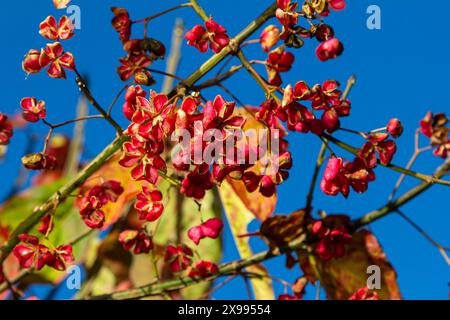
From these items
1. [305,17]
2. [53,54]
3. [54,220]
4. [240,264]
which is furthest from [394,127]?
[54,220]

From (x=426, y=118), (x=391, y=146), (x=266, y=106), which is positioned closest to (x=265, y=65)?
(x=266, y=106)

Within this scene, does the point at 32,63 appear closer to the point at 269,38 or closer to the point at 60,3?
the point at 60,3

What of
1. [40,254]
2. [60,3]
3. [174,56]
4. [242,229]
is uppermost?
[174,56]

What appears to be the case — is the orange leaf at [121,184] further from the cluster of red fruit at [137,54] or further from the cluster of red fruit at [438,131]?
the cluster of red fruit at [438,131]

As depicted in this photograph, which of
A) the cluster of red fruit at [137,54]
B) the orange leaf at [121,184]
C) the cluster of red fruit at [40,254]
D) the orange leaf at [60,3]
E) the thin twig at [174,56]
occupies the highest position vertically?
the thin twig at [174,56]

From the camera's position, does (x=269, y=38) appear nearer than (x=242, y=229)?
Yes

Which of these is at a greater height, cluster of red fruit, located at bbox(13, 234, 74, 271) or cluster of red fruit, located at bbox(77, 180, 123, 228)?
cluster of red fruit, located at bbox(77, 180, 123, 228)

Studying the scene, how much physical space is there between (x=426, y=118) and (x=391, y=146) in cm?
A: 23

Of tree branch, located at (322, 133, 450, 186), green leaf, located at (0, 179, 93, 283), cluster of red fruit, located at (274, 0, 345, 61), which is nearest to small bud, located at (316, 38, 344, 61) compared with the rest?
cluster of red fruit, located at (274, 0, 345, 61)

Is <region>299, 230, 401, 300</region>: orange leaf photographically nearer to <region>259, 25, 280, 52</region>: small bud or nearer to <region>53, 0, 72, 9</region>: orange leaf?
<region>259, 25, 280, 52</region>: small bud

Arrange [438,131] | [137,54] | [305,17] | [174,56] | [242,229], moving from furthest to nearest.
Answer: [174,56], [242,229], [438,131], [137,54], [305,17]

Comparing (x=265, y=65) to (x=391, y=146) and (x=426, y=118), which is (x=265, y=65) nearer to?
(x=391, y=146)

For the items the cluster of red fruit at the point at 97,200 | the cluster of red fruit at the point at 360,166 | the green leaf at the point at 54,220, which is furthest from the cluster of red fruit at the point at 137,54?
the green leaf at the point at 54,220
